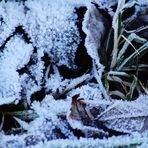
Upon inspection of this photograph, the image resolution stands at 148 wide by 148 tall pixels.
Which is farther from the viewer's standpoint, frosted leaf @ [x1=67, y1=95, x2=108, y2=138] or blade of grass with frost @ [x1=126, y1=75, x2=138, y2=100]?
blade of grass with frost @ [x1=126, y1=75, x2=138, y2=100]

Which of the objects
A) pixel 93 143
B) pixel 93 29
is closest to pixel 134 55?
pixel 93 29

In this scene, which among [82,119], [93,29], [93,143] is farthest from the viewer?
[93,29]

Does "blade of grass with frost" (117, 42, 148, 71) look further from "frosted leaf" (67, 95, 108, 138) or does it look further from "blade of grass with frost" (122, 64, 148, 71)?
"frosted leaf" (67, 95, 108, 138)

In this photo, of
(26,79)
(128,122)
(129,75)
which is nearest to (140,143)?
(128,122)

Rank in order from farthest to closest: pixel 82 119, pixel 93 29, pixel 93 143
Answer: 1. pixel 93 29
2. pixel 82 119
3. pixel 93 143

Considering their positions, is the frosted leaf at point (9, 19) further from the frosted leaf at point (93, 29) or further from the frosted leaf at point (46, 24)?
the frosted leaf at point (93, 29)

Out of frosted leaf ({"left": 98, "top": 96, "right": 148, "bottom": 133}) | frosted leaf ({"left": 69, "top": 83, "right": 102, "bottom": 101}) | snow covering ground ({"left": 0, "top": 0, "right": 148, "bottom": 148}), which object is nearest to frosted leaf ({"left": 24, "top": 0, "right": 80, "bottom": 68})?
snow covering ground ({"left": 0, "top": 0, "right": 148, "bottom": 148})

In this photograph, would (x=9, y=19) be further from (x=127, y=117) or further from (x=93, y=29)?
(x=127, y=117)

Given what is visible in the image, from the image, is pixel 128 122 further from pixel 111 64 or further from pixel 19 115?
pixel 19 115
